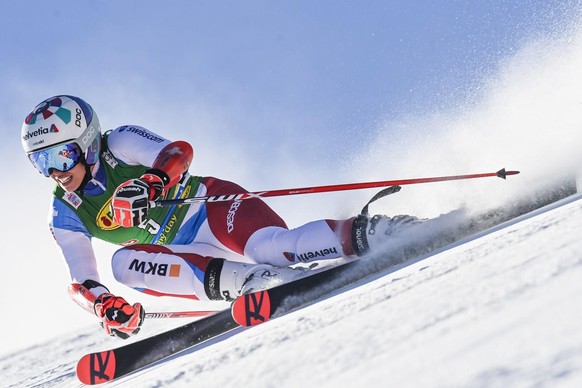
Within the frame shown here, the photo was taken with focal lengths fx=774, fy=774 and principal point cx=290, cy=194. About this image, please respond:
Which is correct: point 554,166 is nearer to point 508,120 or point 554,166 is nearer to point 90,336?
point 508,120

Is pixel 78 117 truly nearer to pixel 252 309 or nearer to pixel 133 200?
pixel 133 200

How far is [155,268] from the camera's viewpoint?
4141 millimetres

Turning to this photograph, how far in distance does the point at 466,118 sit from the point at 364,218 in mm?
1991

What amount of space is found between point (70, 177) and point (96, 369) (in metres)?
1.18

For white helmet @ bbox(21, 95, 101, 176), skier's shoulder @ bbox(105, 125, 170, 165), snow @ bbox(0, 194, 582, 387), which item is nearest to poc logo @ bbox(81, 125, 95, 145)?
white helmet @ bbox(21, 95, 101, 176)

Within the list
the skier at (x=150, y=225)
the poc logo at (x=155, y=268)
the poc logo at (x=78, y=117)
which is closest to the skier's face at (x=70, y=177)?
the skier at (x=150, y=225)

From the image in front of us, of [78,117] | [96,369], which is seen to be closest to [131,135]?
[78,117]

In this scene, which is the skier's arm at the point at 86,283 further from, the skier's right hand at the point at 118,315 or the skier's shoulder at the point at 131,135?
the skier's shoulder at the point at 131,135

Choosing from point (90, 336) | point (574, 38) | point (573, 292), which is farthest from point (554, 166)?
point (90, 336)

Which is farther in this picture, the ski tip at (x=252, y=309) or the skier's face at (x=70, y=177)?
the skier's face at (x=70, y=177)

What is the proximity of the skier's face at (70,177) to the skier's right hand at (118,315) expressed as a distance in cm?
76

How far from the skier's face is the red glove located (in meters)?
0.50

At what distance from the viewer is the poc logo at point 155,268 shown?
410cm

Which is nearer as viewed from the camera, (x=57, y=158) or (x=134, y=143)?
(x=57, y=158)
